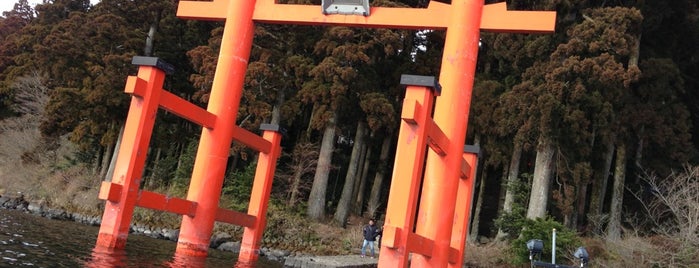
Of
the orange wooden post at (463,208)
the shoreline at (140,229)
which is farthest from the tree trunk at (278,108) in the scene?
the orange wooden post at (463,208)

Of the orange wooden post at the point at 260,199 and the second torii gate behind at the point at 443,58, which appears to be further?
the orange wooden post at the point at 260,199

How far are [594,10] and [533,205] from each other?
5914mm

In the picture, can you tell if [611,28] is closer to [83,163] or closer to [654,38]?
[654,38]

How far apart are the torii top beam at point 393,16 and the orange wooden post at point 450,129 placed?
259 millimetres

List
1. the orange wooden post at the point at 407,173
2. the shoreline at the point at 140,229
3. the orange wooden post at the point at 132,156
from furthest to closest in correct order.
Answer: the shoreline at the point at 140,229 < the orange wooden post at the point at 132,156 < the orange wooden post at the point at 407,173

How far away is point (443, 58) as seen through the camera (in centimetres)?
831

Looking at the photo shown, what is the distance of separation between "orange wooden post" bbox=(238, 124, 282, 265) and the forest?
663 cm

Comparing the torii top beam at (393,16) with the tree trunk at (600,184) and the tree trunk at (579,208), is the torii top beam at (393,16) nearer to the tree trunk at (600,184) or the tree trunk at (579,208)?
the tree trunk at (600,184)

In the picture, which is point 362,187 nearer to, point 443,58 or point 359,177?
point 359,177

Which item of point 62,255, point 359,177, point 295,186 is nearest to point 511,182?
point 295,186

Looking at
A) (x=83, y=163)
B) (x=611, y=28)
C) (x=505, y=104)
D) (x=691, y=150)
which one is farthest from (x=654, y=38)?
(x=83, y=163)

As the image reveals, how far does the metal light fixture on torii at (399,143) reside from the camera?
6043 millimetres

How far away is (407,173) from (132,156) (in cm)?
385

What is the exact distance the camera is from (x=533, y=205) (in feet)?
50.6
